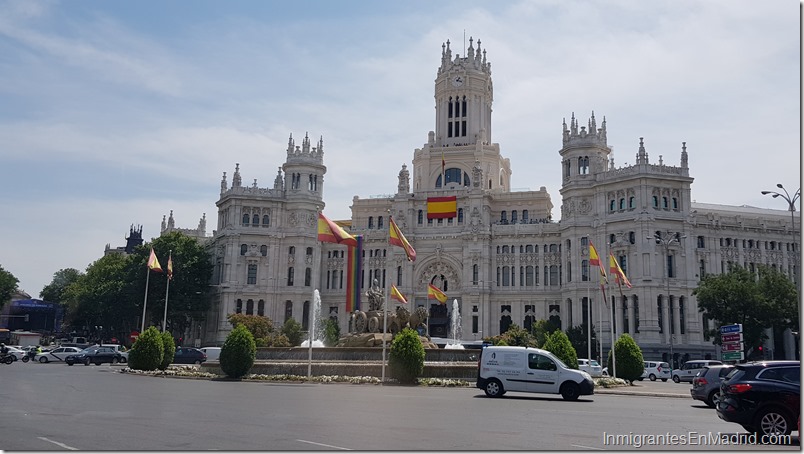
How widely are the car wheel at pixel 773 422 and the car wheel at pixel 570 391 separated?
38.8 ft

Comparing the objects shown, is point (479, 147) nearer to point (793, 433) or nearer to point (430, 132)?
point (430, 132)

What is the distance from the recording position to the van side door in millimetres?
27359

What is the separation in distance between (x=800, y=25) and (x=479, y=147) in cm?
8612

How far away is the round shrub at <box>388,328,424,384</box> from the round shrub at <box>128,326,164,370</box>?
16.2m

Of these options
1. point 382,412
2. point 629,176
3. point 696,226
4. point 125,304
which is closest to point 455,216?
point 629,176

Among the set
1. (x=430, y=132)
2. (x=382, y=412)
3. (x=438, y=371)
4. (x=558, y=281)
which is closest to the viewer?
(x=382, y=412)

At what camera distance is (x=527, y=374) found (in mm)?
27578

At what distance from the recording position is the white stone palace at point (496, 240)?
76.7 meters

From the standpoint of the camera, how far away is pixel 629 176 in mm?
77812

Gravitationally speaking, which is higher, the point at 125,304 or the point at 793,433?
the point at 125,304

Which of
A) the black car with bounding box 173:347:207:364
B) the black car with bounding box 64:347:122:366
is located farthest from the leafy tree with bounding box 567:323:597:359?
the black car with bounding box 64:347:122:366

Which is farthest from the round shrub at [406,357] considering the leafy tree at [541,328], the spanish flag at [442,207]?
the spanish flag at [442,207]

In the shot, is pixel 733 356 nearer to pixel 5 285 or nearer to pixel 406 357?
pixel 406 357

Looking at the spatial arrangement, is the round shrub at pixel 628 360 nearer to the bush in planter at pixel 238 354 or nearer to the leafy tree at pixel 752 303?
the bush in planter at pixel 238 354
